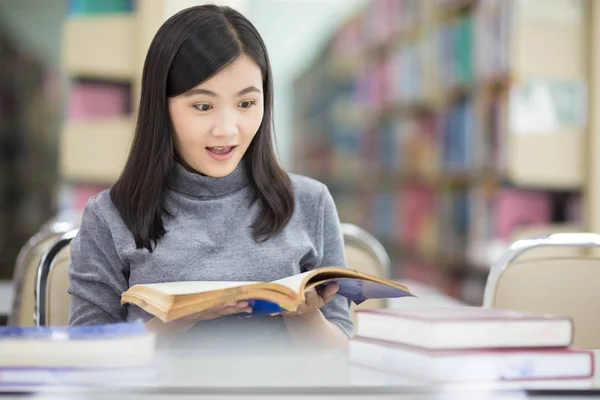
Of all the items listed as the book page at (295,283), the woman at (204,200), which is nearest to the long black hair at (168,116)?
the woman at (204,200)

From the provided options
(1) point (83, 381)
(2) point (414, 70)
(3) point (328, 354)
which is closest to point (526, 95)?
(2) point (414, 70)

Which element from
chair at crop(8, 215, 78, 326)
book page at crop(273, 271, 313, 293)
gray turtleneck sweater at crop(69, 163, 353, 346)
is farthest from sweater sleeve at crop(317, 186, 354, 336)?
chair at crop(8, 215, 78, 326)

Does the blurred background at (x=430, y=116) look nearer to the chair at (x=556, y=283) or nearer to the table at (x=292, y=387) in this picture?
the chair at (x=556, y=283)

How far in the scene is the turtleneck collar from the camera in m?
1.38

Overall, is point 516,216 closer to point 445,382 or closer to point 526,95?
point 526,95

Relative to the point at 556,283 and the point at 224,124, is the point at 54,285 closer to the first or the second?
the point at 224,124

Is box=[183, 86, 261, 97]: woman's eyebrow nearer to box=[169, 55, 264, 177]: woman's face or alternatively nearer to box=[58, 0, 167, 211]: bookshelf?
box=[169, 55, 264, 177]: woman's face

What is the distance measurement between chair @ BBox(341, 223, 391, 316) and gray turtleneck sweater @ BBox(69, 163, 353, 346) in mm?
226

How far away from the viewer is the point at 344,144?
6.62 metres

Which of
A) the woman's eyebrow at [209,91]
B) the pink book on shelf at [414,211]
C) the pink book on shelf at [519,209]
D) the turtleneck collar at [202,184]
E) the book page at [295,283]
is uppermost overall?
the woman's eyebrow at [209,91]

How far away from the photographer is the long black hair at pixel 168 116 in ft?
4.22

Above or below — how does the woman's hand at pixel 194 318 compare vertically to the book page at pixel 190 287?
below

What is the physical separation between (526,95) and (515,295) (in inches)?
63.6

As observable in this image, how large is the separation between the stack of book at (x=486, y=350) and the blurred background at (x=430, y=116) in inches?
26.8
